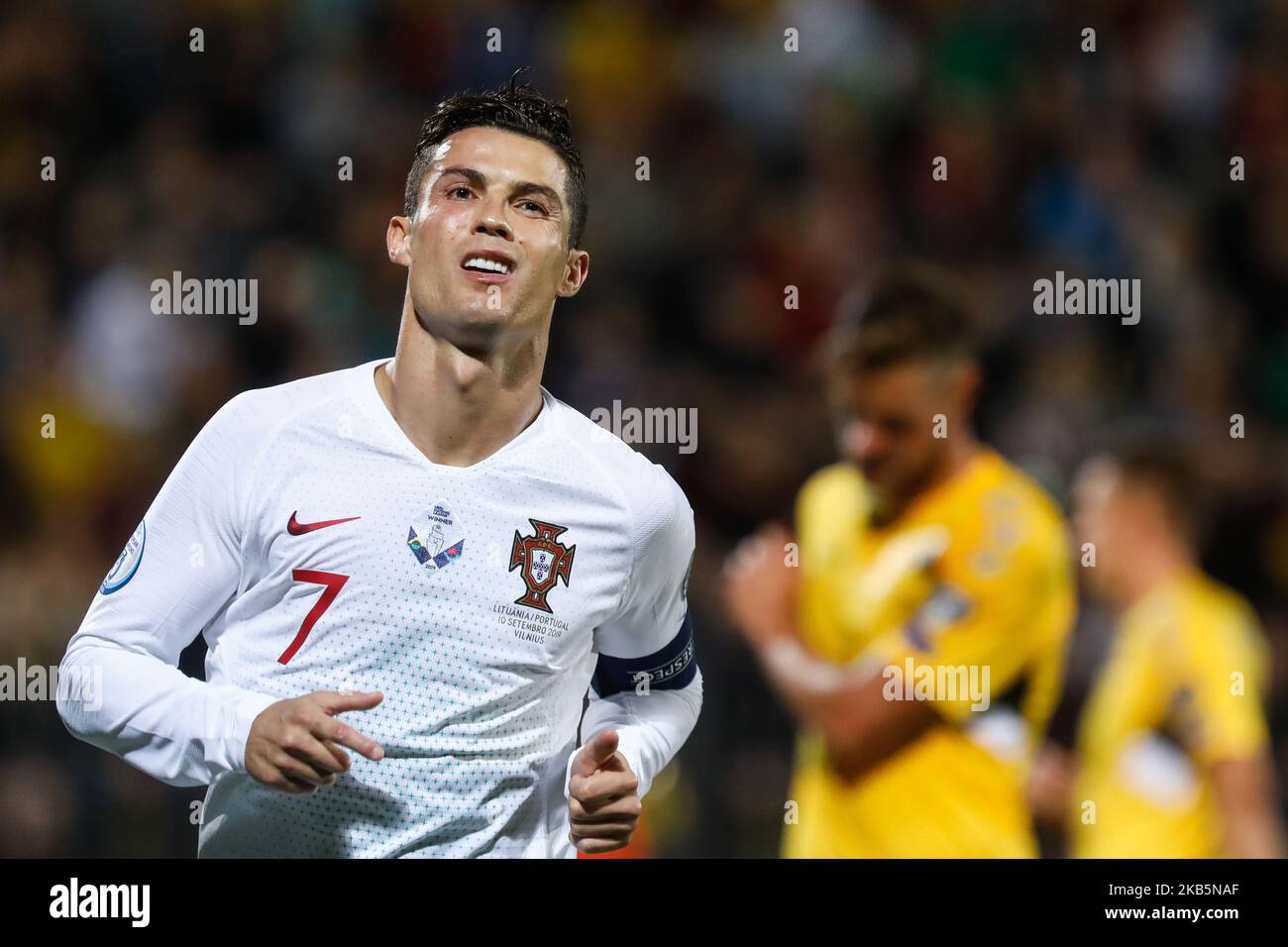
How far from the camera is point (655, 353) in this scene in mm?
5434

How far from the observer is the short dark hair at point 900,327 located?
15.9ft

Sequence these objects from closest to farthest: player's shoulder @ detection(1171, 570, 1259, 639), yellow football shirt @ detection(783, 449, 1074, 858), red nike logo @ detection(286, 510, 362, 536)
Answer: red nike logo @ detection(286, 510, 362, 536)
yellow football shirt @ detection(783, 449, 1074, 858)
player's shoulder @ detection(1171, 570, 1259, 639)

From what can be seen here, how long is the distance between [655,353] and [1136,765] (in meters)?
2.03

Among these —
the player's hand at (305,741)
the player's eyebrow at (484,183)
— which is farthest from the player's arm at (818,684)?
the player's hand at (305,741)

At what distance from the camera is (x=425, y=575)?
9.60 feet

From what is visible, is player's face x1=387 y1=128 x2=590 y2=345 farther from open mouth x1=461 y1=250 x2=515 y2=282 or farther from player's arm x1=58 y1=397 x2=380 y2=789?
player's arm x1=58 y1=397 x2=380 y2=789

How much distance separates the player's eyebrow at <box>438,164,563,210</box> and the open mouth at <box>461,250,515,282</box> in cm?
14

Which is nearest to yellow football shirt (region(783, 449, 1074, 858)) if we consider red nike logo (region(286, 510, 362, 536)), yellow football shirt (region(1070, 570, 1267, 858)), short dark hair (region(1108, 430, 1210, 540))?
yellow football shirt (region(1070, 570, 1267, 858))

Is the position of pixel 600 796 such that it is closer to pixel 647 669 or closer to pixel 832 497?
pixel 647 669

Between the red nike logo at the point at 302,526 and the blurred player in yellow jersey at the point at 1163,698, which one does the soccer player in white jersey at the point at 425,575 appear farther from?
the blurred player in yellow jersey at the point at 1163,698

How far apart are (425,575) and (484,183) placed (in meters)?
0.76

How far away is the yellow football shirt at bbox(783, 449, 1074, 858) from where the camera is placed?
447cm

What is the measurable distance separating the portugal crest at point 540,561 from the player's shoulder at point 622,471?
14 cm
